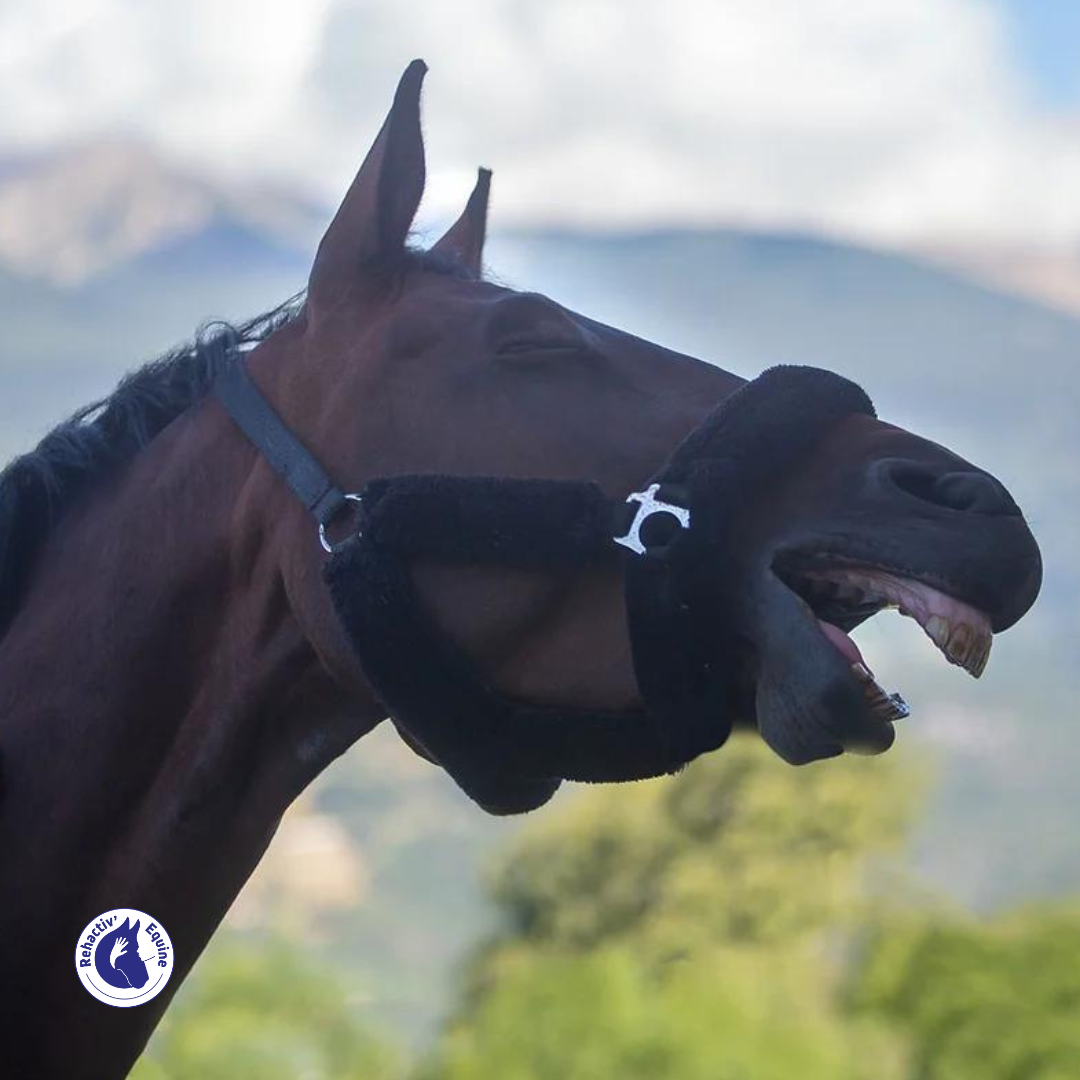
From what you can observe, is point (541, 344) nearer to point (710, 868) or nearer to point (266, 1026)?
point (266, 1026)

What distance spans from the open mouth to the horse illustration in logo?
109 centimetres

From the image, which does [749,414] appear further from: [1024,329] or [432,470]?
[1024,329]

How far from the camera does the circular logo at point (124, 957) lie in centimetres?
261

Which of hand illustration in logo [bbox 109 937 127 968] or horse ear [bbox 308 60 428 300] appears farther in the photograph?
horse ear [bbox 308 60 428 300]

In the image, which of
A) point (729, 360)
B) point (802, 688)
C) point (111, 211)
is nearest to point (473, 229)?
point (802, 688)

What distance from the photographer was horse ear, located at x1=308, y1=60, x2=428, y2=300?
9.23ft

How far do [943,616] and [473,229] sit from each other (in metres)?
1.36

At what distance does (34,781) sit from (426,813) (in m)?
72.6

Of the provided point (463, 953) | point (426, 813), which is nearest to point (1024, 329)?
point (426, 813)

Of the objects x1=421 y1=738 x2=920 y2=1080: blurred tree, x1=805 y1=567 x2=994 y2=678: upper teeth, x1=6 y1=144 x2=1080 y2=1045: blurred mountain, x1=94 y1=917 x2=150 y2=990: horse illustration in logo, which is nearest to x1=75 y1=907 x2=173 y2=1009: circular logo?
x1=94 y1=917 x2=150 y2=990: horse illustration in logo

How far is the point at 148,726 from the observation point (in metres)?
2.72

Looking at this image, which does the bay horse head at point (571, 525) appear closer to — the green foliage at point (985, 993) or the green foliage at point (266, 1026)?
the green foliage at point (266, 1026)

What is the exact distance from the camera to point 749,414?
2.58 meters

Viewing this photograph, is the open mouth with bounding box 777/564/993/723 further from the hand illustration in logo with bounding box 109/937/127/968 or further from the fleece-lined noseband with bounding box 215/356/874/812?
the hand illustration in logo with bounding box 109/937/127/968
